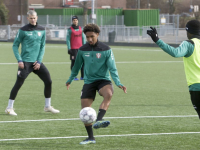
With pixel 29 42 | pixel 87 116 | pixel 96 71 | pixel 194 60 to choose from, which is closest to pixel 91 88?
pixel 96 71

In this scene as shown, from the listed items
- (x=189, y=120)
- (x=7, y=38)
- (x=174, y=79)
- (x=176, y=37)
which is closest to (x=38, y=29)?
(x=189, y=120)

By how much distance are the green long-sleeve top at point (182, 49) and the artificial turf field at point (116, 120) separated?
1.11m

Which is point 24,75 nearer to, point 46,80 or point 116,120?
point 46,80

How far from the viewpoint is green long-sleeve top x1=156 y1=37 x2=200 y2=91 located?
6.29 metres

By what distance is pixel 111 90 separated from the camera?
7707 mm

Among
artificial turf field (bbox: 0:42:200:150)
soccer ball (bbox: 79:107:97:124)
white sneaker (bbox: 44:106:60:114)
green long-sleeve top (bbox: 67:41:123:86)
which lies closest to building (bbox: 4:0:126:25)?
artificial turf field (bbox: 0:42:200:150)

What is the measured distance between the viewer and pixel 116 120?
9.86m

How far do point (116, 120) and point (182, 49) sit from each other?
369 centimetres

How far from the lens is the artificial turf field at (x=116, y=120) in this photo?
772 cm

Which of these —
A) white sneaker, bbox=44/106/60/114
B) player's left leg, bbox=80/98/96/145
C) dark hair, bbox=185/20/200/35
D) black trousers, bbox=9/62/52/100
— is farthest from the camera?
white sneaker, bbox=44/106/60/114

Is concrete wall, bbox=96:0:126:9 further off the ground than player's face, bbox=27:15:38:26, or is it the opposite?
concrete wall, bbox=96:0:126:9

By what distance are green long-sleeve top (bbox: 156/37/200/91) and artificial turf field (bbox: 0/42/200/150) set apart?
1.11 meters

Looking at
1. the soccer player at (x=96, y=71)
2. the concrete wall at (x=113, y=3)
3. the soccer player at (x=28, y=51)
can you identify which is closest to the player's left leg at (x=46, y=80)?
the soccer player at (x=28, y=51)

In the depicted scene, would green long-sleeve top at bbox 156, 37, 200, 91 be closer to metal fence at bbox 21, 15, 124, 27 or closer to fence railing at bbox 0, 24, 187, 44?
fence railing at bbox 0, 24, 187, 44
